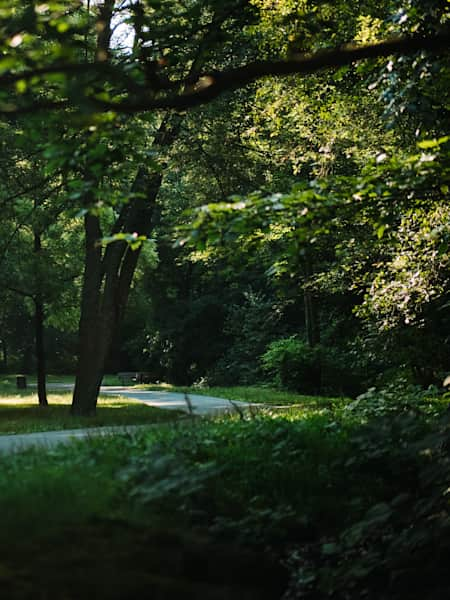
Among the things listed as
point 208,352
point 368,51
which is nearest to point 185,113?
point 368,51

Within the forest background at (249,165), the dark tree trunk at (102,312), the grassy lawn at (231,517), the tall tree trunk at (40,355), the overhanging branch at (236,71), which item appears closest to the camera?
the overhanging branch at (236,71)

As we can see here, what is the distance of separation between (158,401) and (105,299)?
6.34 metres

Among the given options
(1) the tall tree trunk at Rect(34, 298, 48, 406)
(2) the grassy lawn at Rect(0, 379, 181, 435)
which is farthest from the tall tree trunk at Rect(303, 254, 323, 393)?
(1) the tall tree trunk at Rect(34, 298, 48, 406)

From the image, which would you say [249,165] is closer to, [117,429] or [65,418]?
[65,418]

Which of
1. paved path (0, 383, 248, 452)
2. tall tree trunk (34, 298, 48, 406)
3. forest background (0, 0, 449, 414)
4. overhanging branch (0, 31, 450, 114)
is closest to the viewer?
overhanging branch (0, 31, 450, 114)

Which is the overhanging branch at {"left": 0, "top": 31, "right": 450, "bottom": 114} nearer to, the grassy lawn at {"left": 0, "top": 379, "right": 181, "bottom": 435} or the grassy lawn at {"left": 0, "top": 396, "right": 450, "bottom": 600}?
the grassy lawn at {"left": 0, "top": 396, "right": 450, "bottom": 600}

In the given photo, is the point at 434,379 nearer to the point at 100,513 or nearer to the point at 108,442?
the point at 108,442

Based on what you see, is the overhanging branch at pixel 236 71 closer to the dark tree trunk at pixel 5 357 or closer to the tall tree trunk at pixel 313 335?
the tall tree trunk at pixel 313 335

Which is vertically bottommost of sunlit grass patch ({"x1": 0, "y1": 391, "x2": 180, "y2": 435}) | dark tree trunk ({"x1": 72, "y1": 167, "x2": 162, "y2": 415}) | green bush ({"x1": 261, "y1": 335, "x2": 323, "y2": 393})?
sunlit grass patch ({"x1": 0, "y1": 391, "x2": 180, "y2": 435})

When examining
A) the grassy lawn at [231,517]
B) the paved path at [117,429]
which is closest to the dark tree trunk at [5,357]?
the paved path at [117,429]

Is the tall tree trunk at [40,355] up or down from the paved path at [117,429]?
up

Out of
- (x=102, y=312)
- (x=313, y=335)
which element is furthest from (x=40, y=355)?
(x=313, y=335)

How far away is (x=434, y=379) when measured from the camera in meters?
16.5

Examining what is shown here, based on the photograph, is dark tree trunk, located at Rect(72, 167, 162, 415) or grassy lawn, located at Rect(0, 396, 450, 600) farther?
dark tree trunk, located at Rect(72, 167, 162, 415)
